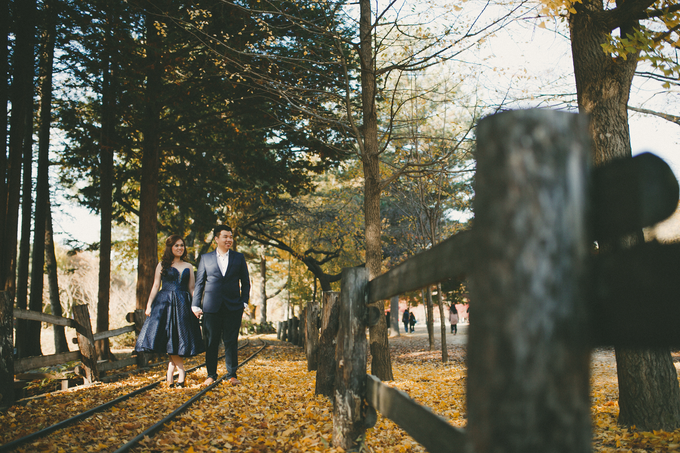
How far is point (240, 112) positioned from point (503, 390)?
12224 millimetres

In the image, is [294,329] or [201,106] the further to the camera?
[294,329]

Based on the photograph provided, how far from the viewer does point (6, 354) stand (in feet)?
17.7

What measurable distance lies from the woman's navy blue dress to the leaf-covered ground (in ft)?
1.81

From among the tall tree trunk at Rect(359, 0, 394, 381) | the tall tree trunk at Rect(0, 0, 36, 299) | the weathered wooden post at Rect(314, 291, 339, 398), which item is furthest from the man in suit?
the tall tree trunk at Rect(0, 0, 36, 299)

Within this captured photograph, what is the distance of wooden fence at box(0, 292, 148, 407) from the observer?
213 inches

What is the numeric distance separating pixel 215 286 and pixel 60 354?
107 inches

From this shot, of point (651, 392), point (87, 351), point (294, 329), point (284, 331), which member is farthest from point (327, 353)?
point (284, 331)

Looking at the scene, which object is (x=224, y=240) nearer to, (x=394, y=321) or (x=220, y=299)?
(x=220, y=299)

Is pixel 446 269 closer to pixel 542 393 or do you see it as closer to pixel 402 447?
pixel 542 393

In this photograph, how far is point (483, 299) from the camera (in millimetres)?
1153

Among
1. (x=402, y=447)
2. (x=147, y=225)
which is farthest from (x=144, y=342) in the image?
(x=147, y=225)

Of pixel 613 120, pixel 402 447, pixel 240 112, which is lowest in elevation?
pixel 402 447

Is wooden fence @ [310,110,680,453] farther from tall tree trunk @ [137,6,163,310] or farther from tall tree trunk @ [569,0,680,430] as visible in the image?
tall tree trunk @ [137,6,163,310]

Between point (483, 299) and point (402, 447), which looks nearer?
point (483, 299)
